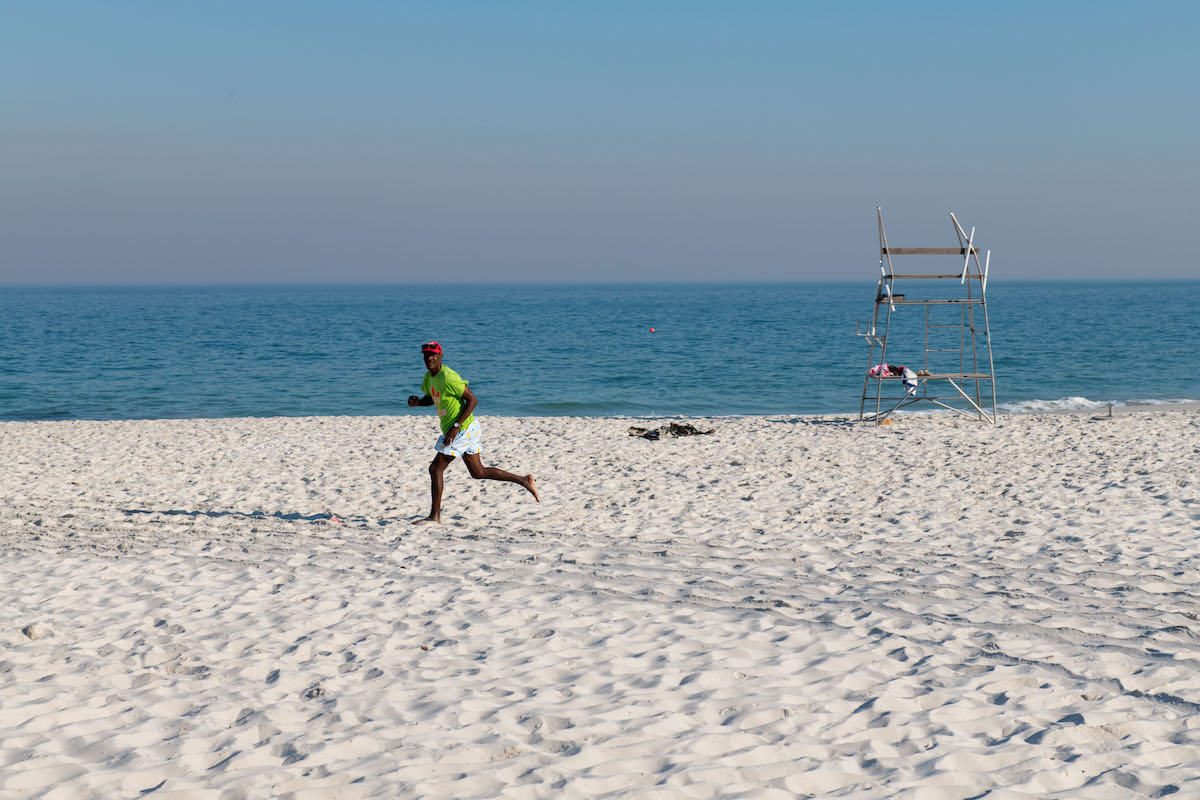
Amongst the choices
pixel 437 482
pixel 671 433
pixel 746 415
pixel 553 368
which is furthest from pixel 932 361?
pixel 437 482

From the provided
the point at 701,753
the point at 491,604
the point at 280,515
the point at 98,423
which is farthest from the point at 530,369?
the point at 701,753

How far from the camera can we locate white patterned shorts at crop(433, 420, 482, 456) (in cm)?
768

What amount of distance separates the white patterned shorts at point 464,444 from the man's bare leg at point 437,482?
0.07 metres

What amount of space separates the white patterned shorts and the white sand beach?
71cm

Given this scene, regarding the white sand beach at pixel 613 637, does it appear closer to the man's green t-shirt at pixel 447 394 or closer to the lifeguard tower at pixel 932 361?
the man's green t-shirt at pixel 447 394

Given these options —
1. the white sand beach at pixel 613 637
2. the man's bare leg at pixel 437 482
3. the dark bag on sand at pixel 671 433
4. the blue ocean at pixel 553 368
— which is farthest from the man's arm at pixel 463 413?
the blue ocean at pixel 553 368

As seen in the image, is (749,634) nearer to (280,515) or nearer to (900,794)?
(900,794)

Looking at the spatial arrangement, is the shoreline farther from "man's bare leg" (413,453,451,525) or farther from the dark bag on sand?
"man's bare leg" (413,453,451,525)

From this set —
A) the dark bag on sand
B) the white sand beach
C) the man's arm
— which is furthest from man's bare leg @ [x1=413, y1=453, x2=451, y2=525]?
the dark bag on sand

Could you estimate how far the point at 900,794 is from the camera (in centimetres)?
333

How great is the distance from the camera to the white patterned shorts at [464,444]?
7676 millimetres

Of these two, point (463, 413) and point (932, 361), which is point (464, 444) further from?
point (932, 361)

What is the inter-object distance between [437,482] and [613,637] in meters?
3.19

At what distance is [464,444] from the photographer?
776 centimetres
